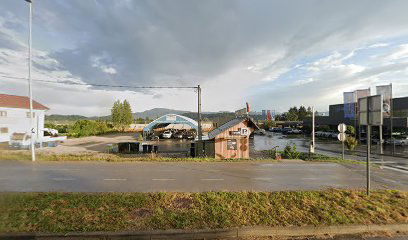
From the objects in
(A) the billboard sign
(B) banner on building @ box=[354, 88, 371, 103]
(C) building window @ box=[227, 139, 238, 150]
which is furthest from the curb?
(B) banner on building @ box=[354, 88, 371, 103]

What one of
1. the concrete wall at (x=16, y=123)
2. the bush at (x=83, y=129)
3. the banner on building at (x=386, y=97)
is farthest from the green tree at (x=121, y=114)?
the banner on building at (x=386, y=97)

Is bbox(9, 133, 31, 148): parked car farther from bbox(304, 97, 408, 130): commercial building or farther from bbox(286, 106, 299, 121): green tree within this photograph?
bbox(286, 106, 299, 121): green tree

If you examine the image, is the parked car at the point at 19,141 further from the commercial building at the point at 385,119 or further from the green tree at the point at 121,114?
the commercial building at the point at 385,119

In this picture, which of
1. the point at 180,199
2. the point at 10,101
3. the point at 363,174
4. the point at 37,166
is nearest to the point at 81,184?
the point at 180,199

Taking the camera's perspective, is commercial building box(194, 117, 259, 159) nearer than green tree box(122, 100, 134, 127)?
Yes

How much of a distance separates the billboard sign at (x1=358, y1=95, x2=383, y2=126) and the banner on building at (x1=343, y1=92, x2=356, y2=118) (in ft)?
93.4

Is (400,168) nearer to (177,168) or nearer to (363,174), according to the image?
(363,174)

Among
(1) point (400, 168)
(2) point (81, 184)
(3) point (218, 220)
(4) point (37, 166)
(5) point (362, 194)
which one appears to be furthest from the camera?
(1) point (400, 168)

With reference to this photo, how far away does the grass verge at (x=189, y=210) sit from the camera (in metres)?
5.28

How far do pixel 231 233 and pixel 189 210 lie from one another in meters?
1.49

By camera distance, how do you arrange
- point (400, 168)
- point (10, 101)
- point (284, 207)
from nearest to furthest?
point (284, 207) → point (400, 168) → point (10, 101)

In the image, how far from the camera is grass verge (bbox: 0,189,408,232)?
17.3 feet

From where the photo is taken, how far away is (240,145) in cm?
1756

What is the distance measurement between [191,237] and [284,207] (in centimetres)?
309
